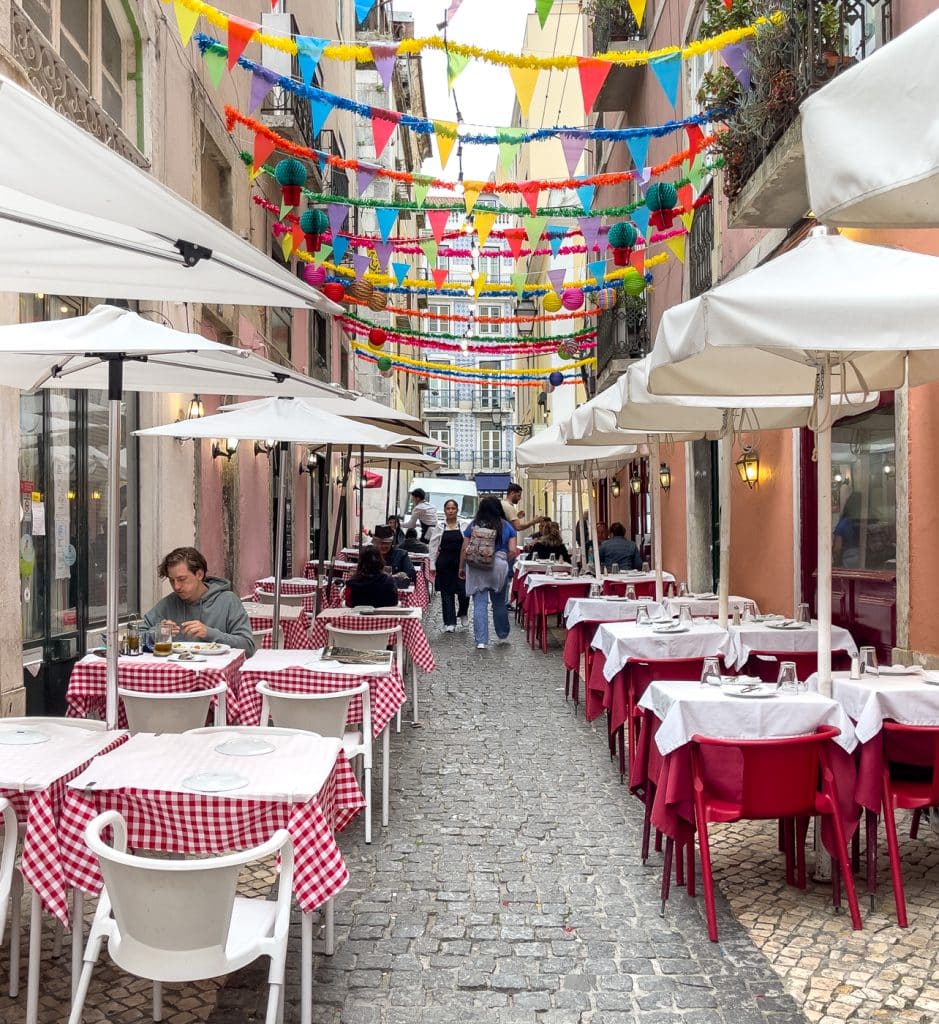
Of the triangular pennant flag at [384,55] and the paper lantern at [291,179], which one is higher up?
the triangular pennant flag at [384,55]

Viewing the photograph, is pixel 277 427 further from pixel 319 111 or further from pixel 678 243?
pixel 678 243

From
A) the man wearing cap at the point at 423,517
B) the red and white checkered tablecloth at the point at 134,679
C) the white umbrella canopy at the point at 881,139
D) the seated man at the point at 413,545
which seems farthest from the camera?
the man wearing cap at the point at 423,517

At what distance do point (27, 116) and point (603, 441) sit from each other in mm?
8255

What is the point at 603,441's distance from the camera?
10414 millimetres

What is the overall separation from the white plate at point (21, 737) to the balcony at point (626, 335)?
15.8 m

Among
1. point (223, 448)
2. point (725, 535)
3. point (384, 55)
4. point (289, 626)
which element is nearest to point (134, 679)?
point (289, 626)

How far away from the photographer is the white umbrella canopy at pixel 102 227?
266 centimetres

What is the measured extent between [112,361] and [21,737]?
1.64 m

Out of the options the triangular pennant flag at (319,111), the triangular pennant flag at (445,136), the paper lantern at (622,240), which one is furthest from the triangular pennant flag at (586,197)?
the triangular pennant flag at (319,111)

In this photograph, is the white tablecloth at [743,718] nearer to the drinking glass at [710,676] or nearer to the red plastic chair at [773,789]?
the red plastic chair at [773,789]

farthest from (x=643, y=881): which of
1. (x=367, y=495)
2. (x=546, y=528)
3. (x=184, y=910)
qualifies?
(x=367, y=495)

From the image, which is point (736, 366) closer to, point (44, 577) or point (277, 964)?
point (277, 964)

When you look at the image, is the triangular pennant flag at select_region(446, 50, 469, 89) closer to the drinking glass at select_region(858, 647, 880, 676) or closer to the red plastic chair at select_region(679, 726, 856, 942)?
the drinking glass at select_region(858, 647, 880, 676)

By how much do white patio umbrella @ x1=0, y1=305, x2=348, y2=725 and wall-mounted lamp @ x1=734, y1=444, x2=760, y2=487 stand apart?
6.54m
